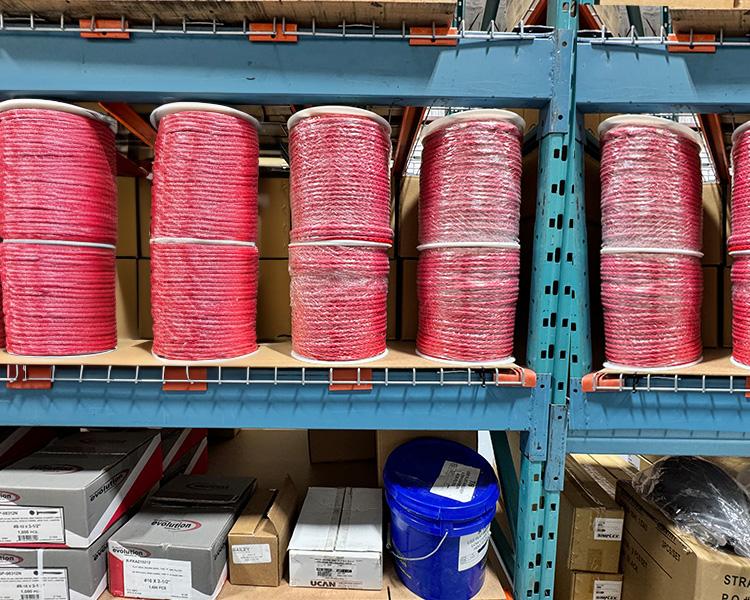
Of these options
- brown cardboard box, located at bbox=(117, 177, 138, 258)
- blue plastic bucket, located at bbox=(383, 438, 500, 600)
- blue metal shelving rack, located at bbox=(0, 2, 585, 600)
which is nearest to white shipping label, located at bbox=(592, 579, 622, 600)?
blue metal shelving rack, located at bbox=(0, 2, 585, 600)

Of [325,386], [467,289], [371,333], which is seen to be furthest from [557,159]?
[325,386]

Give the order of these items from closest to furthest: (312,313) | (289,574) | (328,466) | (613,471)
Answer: (312,313) → (289,574) → (613,471) → (328,466)

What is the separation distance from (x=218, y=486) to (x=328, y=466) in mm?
515

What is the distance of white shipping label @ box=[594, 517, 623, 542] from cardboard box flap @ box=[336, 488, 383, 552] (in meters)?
0.60

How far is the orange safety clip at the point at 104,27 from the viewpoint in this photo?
93 centimetres

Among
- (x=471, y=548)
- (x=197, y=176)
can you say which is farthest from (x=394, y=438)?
(x=197, y=176)

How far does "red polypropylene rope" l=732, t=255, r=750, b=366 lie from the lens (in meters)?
0.99

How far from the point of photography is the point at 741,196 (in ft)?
3.27

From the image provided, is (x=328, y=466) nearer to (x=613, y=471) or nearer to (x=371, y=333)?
(x=371, y=333)

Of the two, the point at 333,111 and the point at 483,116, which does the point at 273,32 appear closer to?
the point at 333,111

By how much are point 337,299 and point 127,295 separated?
864mm

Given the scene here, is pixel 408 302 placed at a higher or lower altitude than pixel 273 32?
lower

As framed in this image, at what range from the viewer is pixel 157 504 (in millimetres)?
1235

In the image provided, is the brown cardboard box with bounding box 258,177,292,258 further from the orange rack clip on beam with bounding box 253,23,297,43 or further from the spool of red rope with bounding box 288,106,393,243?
the orange rack clip on beam with bounding box 253,23,297,43
